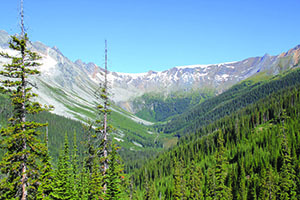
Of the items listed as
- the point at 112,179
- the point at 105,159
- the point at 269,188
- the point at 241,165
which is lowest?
the point at 112,179

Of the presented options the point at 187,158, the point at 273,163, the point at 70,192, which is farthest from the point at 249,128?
the point at 70,192

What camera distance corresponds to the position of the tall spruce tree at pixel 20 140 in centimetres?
1959

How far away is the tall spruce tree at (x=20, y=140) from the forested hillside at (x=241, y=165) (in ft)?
177

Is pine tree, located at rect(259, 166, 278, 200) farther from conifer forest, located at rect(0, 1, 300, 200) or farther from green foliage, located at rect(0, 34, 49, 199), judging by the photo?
green foliage, located at rect(0, 34, 49, 199)

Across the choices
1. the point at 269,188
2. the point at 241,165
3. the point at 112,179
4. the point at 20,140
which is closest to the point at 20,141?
the point at 20,140

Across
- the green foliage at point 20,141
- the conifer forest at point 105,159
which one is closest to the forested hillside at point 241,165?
the conifer forest at point 105,159

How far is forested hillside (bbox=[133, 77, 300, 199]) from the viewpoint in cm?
7169

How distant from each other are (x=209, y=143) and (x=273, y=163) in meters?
60.6

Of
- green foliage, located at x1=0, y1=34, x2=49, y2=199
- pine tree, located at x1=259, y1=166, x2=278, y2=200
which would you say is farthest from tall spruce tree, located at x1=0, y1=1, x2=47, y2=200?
pine tree, located at x1=259, y1=166, x2=278, y2=200

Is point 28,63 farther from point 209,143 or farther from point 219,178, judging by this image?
point 209,143

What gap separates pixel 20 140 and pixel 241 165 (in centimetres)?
10150

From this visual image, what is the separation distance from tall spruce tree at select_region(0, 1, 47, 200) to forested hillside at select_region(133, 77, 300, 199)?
54092mm

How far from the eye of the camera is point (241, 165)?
106 metres

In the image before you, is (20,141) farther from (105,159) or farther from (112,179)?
(112,179)
